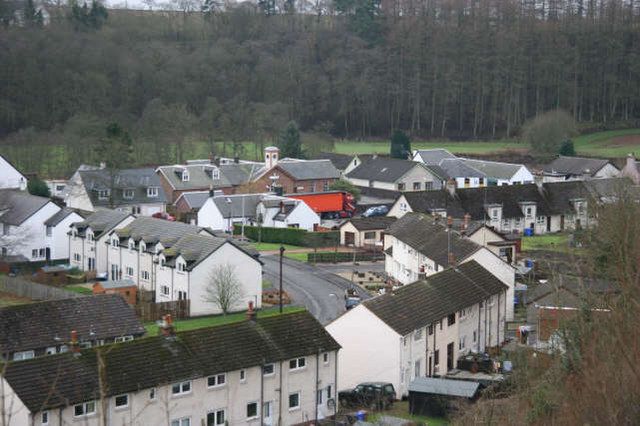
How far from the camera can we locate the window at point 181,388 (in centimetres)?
2488

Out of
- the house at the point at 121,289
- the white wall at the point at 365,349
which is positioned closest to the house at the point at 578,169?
the house at the point at 121,289

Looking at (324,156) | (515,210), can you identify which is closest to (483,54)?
(324,156)

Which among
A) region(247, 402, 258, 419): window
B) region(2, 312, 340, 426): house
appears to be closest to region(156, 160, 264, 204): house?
region(2, 312, 340, 426): house

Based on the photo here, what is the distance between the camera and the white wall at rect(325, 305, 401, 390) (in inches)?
1152

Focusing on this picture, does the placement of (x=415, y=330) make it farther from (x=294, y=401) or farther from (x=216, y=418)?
(x=216, y=418)

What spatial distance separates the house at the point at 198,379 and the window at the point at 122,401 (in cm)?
2

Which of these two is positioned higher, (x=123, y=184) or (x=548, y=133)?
(x=548, y=133)

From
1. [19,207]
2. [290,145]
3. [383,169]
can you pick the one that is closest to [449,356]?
[19,207]

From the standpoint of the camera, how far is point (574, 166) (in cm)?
6725

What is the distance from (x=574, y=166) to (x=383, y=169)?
1116cm

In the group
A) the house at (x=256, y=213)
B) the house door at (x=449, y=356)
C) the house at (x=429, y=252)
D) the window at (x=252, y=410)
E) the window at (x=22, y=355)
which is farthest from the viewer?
the house at (x=256, y=213)

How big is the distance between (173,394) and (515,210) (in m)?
32.6

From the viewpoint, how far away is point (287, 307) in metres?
38.7

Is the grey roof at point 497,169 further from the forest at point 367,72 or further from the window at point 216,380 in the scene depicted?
the window at point 216,380
